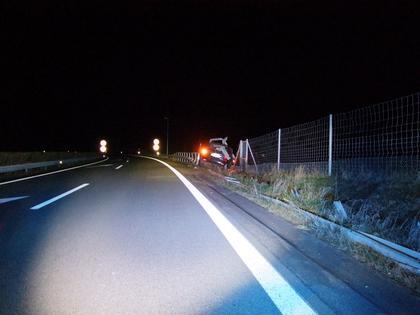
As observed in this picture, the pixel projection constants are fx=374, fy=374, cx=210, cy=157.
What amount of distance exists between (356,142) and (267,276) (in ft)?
47.1

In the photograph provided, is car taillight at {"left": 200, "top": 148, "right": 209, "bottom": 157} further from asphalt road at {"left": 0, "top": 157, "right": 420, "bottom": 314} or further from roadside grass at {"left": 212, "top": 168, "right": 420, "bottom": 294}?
asphalt road at {"left": 0, "top": 157, "right": 420, "bottom": 314}

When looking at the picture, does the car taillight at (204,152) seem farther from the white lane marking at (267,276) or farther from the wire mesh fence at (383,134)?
the white lane marking at (267,276)

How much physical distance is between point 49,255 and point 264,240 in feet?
9.94

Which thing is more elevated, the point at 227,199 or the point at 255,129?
the point at 255,129

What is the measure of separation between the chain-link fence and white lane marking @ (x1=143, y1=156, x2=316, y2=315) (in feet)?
21.4

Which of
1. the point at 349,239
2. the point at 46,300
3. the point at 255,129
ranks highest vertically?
the point at 255,129

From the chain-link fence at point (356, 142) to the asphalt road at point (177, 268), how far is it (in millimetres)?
6142

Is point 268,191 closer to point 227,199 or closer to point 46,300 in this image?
point 227,199

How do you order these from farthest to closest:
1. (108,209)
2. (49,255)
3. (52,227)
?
(108,209) → (52,227) → (49,255)

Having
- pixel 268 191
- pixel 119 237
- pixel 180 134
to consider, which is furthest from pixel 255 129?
pixel 119 237

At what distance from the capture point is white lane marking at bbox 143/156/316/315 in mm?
3406

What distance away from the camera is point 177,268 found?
444 cm

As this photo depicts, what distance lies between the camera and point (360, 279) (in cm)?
400

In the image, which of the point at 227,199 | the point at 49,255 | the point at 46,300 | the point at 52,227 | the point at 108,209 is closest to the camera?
the point at 46,300
